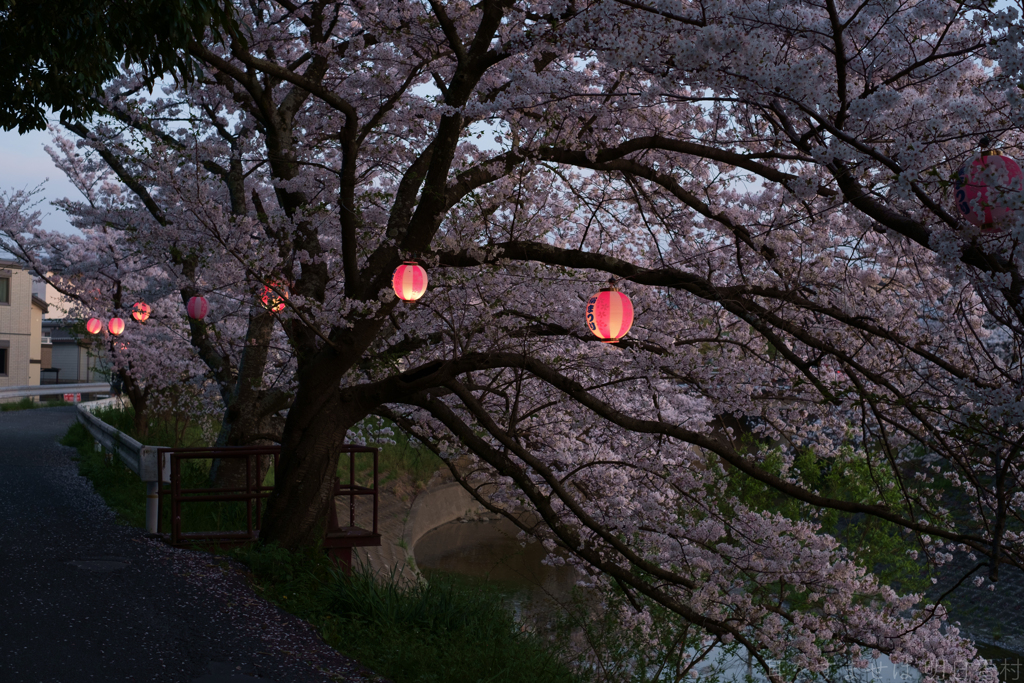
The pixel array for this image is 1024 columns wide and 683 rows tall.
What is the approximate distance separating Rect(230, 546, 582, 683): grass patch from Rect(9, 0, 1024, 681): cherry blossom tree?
0.70m

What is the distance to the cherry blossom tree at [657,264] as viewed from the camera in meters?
4.86

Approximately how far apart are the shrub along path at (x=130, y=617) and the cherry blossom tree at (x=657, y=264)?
1546 mm

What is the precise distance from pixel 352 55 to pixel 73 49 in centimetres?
503

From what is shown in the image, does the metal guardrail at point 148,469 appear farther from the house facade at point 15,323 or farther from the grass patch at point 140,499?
the house facade at point 15,323

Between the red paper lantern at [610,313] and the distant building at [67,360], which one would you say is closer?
the red paper lantern at [610,313]

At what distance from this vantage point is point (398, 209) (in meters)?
8.75

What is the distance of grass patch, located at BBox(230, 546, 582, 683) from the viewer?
238 inches

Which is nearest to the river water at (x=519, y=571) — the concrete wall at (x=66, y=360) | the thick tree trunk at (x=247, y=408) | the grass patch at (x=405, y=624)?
the grass patch at (x=405, y=624)

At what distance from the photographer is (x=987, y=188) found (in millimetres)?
3896

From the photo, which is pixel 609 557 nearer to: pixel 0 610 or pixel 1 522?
pixel 0 610

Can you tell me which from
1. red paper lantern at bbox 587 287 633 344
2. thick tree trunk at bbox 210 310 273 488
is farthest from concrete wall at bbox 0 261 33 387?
red paper lantern at bbox 587 287 633 344

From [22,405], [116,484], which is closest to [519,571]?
[116,484]

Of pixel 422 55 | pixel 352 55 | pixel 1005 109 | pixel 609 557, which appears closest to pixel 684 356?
pixel 609 557

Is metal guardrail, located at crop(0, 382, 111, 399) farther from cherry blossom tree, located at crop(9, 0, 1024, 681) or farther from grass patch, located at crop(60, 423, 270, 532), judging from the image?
cherry blossom tree, located at crop(9, 0, 1024, 681)
